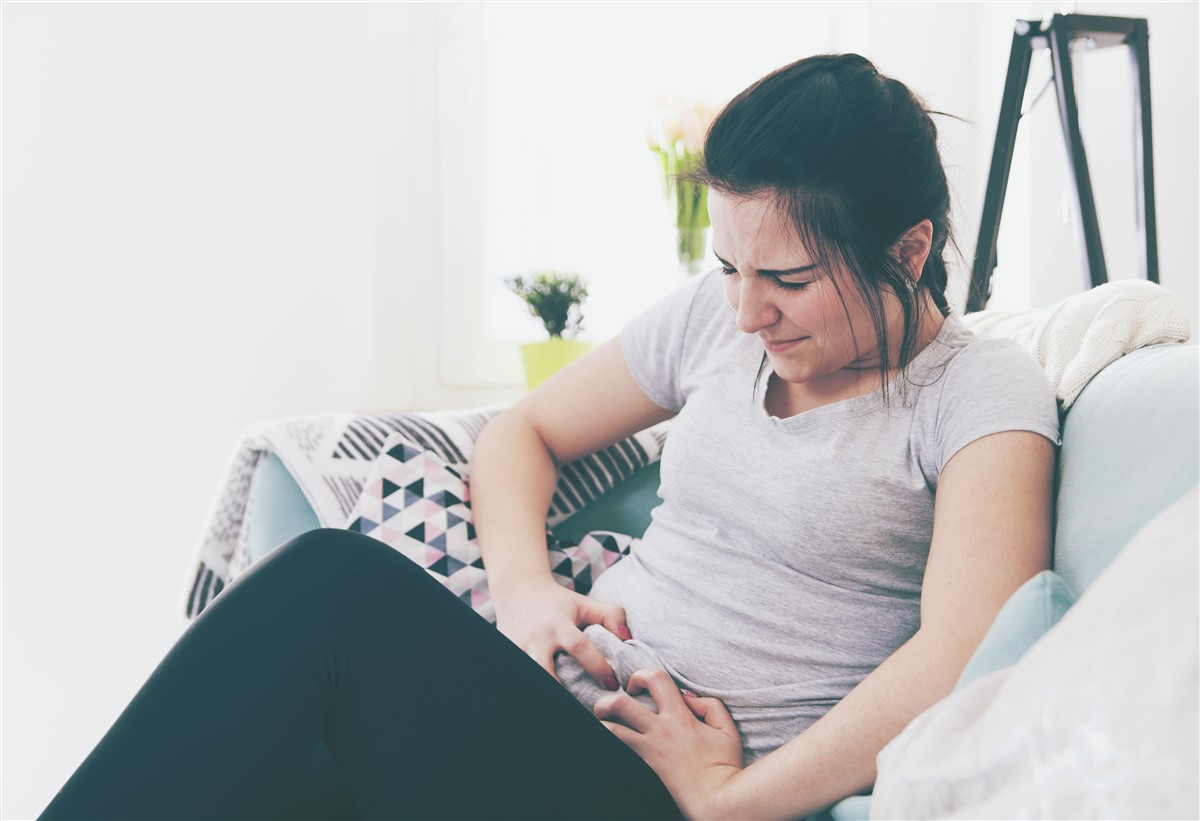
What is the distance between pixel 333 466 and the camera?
1291mm

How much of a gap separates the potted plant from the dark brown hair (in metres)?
1.00

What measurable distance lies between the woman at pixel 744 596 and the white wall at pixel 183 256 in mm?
680

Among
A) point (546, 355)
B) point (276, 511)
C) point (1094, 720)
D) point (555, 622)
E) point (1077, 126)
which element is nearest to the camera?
point (1094, 720)

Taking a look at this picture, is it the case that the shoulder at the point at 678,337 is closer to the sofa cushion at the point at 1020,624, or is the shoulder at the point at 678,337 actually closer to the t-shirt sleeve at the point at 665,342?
the t-shirt sleeve at the point at 665,342

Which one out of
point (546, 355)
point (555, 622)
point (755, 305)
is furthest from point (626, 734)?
point (546, 355)

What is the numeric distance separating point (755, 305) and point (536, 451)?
0.42 m

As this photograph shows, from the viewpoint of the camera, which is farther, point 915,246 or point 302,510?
point 302,510

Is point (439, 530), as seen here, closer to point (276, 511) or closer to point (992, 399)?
point (276, 511)

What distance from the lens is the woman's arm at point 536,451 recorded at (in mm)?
1135

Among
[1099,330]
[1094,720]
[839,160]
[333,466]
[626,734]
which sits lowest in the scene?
[626,734]

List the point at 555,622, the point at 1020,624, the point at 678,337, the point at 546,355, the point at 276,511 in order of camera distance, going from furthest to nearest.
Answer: the point at 546,355
the point at 276,511
the point at 678,337
the point at 555,622
the point at 1020,624

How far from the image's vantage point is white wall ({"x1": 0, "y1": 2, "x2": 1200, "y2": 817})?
5.46 feet

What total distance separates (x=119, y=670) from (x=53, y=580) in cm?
20

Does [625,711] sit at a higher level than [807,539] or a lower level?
lower
